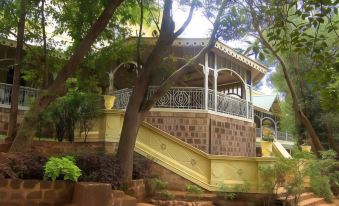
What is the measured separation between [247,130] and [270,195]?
716cm

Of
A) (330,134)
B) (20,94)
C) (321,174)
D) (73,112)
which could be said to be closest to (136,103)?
(73,112)

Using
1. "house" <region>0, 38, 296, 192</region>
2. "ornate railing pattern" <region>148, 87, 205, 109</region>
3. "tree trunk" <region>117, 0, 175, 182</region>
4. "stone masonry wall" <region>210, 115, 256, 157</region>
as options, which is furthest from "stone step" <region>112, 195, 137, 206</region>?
"stone masonry wall" <region>210, 115, 256, 157</region>

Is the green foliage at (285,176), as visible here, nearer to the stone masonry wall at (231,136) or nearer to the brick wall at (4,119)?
the stone masonry wall at (231,136)

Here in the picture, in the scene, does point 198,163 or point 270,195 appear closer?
point 270,195

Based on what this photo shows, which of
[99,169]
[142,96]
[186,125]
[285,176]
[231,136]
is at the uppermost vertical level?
[142,96]

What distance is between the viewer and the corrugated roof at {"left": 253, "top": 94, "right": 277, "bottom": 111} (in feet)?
101

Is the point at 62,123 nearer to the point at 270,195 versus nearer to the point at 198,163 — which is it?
the point at 198,163

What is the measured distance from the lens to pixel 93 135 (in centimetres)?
1205

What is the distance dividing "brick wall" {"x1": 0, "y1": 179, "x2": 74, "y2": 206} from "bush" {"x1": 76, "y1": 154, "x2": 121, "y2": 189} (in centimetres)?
55

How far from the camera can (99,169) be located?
8.47 meters

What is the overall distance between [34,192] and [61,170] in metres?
0.65

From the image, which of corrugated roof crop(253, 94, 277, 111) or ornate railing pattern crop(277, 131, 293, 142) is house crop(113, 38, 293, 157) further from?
ornate railing pattern crop(277, 131, 293, 142)

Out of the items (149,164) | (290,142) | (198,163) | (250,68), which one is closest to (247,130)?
(250,68)

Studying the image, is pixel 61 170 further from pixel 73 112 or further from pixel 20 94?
pixel 20 94
